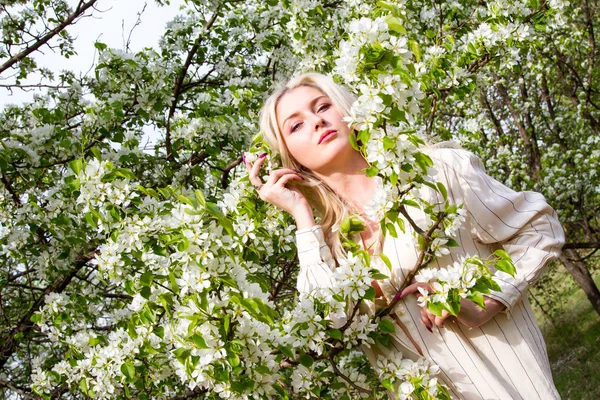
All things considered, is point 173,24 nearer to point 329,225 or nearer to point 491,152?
point 329,225

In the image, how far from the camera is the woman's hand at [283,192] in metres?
2.15

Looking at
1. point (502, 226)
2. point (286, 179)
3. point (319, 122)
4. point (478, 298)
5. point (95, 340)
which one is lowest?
point (478, 298)

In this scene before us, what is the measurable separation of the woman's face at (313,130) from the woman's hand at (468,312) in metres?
0.58

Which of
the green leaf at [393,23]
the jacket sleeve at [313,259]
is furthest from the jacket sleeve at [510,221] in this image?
the green leaf at [393,23]

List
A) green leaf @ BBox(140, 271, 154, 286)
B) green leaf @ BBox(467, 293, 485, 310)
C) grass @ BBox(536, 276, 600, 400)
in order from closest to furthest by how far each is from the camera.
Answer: green leaf @ BBox(467, 293, 485, 310) < green leaf @ BBox(140, 271, 154, 286) < grass @ BBox(536, 276, 600, 400)

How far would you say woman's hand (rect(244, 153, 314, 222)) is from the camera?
215cm

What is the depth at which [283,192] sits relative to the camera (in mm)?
2170

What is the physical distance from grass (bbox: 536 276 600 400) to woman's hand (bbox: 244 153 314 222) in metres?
6.27

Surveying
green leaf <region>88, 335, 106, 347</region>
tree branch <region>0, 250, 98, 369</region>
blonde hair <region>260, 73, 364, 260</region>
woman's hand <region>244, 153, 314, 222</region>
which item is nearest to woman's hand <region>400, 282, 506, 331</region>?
blonde hair <region>260, 73, 364, 260</region>

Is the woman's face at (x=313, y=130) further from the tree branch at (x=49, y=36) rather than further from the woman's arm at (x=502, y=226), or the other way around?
the tree branch at (x=49, y=36)

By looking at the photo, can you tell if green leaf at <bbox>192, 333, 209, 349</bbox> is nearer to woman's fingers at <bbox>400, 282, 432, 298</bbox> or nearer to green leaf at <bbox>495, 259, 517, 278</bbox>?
woman's fingers at <bbox>400, 282, 432, 298</bbox>

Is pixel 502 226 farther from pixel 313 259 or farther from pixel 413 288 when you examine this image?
pixel 313 259

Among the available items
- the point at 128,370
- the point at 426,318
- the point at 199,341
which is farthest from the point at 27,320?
the point at 426,318

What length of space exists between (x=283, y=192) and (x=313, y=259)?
0.30 m
